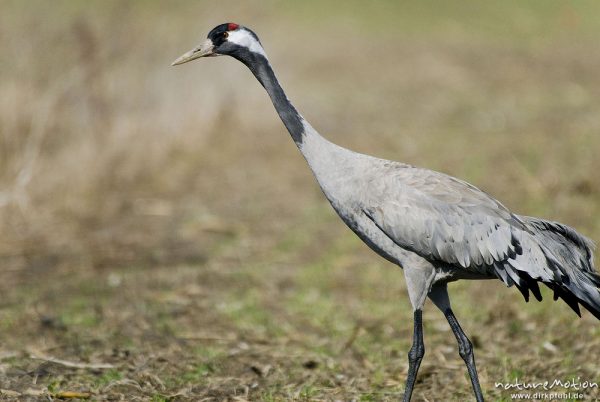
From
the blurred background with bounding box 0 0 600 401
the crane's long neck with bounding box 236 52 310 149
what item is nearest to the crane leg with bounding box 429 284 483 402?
the blurred background with bounding box 0 0 600 401

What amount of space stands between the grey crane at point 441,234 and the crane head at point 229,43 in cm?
50

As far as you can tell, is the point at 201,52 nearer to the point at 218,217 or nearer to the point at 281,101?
the point at 281,101

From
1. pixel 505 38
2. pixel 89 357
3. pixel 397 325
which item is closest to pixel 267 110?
pixel 397 325

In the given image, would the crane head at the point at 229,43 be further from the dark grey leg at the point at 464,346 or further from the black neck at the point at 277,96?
the dark grey leg at the point at 464,346

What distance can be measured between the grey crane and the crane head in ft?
1.64

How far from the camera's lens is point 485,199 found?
4844 mm

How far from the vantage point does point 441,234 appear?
4.70m

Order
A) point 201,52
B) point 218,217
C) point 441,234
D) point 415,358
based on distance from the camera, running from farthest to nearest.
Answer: point 218,217, point 201,52, point 415,358, point 441,234

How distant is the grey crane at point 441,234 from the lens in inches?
183

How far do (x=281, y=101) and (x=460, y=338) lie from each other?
1559 millimetres

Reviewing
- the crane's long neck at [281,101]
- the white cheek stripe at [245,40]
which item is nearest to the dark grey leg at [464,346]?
the crane's long neck at [281,101]

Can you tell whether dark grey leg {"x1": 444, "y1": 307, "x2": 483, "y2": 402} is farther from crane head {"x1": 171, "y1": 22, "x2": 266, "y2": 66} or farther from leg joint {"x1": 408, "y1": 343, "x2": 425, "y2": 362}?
crane head {"x1": 171, "y1": 22, "x2": 266, "y2": 66}

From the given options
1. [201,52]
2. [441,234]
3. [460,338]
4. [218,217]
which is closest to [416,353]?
[460,338]

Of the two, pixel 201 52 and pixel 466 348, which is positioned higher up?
pixel 201 52
